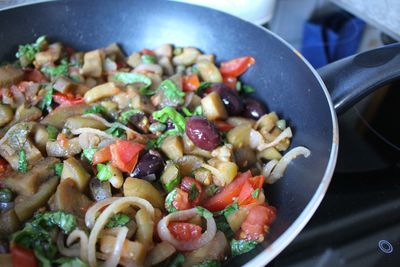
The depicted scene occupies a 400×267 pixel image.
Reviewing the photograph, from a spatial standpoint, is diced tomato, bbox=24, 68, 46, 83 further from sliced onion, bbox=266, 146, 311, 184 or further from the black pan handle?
the black pan handle

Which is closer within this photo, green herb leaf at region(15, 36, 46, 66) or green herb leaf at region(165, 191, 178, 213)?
green herb leaf at region(165, 191, 178, 213)

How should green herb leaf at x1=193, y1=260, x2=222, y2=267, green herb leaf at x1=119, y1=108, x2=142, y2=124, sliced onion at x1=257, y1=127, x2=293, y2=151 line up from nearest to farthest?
green herb leaf at x1=193, y1=260, x2=222, y2=267, sliced onion at x1=257, y1=127, x2=293, y2=151, green herb leaf at x1=119, y1=108, x2=142, y2=124

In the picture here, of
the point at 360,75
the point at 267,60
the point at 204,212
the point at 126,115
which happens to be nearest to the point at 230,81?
the point at 267,60

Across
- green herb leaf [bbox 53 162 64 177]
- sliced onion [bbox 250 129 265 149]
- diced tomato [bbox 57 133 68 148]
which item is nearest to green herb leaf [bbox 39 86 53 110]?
diced tomato [bbox 57 133 68 148]

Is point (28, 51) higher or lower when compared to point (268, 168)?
higher

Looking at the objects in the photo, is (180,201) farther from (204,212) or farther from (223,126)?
(223,126)

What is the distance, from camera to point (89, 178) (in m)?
1.30

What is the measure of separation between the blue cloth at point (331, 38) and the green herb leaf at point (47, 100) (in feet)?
4.99

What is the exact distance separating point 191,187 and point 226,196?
0.38 ft

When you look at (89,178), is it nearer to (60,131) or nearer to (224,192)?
(60,131)

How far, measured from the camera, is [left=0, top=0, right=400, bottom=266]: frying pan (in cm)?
114

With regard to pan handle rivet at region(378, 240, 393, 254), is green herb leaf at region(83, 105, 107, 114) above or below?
above

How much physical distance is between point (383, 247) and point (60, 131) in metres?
1.13

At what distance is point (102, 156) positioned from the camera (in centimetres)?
132
